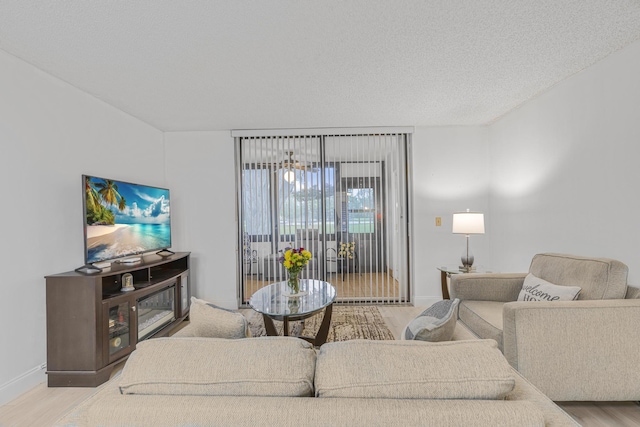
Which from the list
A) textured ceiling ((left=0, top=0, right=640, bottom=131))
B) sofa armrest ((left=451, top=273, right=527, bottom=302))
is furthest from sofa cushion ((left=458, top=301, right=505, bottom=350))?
textured ceiling ((left=0, top=0, right=640, bottom=131))

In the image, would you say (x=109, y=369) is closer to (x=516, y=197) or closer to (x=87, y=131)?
(x=87, y=131)

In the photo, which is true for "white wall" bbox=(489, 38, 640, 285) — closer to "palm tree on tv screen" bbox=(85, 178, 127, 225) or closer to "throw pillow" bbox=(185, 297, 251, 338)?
"throw pillow" bbox=(185, 297, 251, 338)

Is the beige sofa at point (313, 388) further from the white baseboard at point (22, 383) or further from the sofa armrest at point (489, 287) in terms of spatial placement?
the white baseboard at point (22, 383)

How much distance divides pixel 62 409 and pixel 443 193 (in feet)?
14.1

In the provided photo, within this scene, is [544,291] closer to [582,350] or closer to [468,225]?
Answer: [582,350]

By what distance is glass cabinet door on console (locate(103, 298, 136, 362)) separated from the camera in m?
2.40

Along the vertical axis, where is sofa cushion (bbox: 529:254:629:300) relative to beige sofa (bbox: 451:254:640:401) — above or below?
above

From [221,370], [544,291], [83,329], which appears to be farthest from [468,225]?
[83,329]

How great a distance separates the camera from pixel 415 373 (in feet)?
2.82

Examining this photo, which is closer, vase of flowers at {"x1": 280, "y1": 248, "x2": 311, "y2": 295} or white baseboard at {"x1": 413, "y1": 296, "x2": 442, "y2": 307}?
vase of flowers at {"x1": 280, "y1": 248, "x2": 311, "y2": 295}

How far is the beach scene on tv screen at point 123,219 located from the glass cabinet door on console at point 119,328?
0.44 meters

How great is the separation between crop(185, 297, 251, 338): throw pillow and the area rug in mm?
1766

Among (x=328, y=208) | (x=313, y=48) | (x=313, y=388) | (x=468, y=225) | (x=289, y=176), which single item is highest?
(x=313, y=48)

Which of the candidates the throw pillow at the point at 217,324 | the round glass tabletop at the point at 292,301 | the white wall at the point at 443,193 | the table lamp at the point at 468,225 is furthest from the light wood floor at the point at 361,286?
the throw pillow at the point at 217,324
